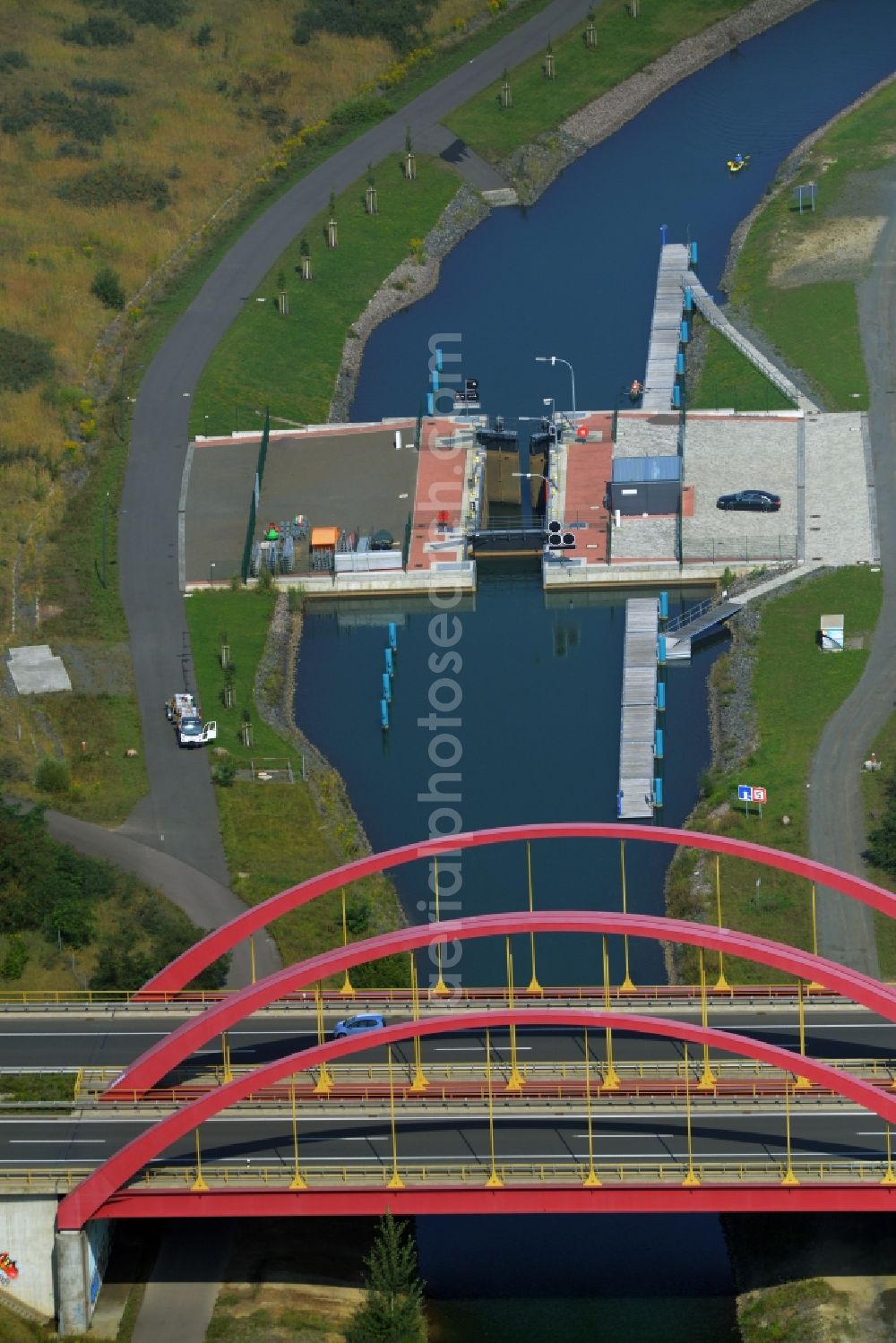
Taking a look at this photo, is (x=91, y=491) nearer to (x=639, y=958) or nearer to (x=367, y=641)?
(x=367, y=641)

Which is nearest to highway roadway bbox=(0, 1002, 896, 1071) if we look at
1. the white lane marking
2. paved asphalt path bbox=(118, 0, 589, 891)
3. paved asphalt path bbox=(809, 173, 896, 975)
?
the white lane marking

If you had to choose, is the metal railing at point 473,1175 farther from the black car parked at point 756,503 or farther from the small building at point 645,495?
the black car parked at point 756,503

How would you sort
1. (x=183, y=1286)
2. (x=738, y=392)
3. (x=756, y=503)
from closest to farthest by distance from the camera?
(x=183, y=1286)
(x=756, y=503)
(x=738, y=392)

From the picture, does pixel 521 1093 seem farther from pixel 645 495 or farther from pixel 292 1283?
pixel 645 495

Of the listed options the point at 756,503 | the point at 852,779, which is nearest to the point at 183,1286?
the point at 852,779

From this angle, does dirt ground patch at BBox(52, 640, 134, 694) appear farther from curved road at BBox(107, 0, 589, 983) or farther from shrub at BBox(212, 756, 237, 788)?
shrub at BBox(212, 756, 237, 788)

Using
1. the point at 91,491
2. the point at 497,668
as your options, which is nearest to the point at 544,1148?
the point at 497,668
